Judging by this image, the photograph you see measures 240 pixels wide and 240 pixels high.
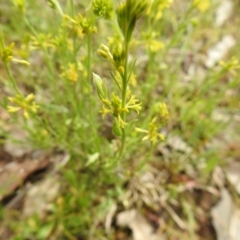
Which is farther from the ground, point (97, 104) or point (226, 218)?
point (97, 104)

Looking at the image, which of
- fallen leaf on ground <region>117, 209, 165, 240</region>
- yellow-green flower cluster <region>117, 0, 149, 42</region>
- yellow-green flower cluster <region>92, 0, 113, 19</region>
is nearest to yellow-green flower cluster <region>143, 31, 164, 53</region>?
yellow-green flower cluster <region>92, 0, 113, 19</region>

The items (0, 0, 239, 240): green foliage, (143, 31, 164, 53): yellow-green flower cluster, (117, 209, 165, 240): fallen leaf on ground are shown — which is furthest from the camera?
(117, 209, 165, 240): fallen leaf on ground

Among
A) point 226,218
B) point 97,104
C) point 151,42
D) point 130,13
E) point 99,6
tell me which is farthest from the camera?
point 226,218

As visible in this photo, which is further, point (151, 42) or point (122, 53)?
point (151, 42)

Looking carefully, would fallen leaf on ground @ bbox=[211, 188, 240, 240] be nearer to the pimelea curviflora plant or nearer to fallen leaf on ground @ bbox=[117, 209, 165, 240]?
fallen leaf on ground @ bbox=[117, 209, 165, 240]

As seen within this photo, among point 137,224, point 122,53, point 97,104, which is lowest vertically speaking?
point 137,224

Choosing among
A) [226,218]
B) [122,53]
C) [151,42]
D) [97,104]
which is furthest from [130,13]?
[226,218]

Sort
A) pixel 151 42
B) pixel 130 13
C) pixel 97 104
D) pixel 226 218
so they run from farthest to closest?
pixel 226 218 < pixel 97 104 < pixel 151 42 < pixel 130 13

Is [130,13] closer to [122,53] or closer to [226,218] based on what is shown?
[122,53]

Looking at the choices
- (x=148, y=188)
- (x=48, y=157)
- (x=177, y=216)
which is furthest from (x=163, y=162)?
(x=48, y=157)

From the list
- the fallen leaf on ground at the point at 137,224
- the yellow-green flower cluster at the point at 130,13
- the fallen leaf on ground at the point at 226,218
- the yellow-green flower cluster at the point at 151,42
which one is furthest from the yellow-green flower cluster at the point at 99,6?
the fallen leaf on ground at the point at 226,218

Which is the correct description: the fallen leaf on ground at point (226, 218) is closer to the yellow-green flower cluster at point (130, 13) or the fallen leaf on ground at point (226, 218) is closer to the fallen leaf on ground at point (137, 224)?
the fallen leaf on ground at point (137, 224)

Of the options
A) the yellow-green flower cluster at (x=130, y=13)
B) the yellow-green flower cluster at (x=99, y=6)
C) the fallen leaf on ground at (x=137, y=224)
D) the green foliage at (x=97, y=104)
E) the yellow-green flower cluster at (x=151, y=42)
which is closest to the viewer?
the yellow-green flower cluster at (x=130, y=13)
